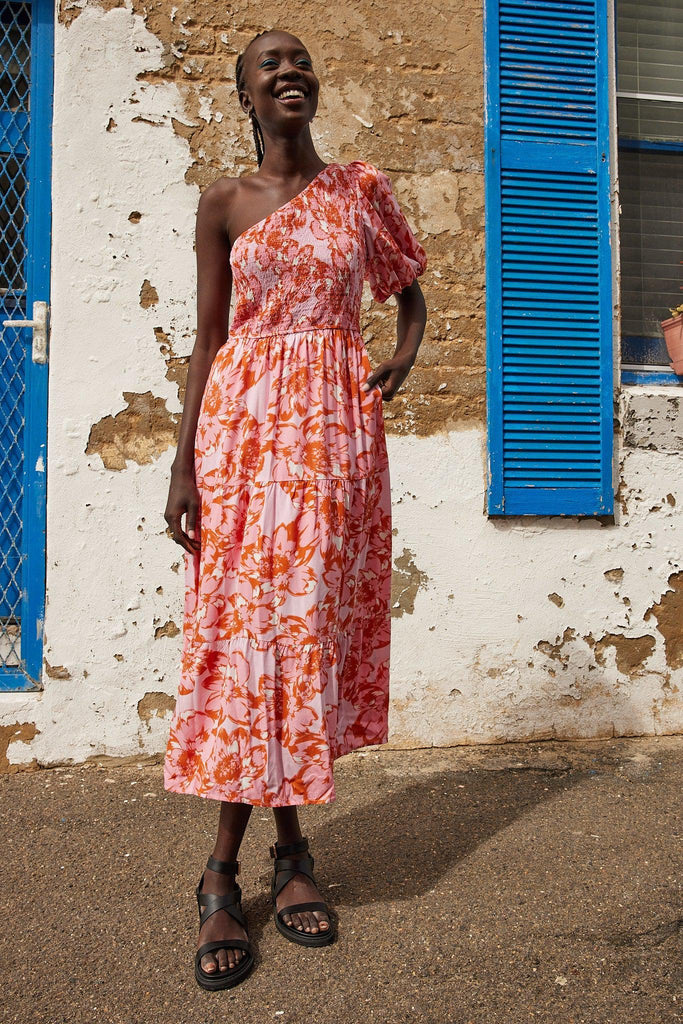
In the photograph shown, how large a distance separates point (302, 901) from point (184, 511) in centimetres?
94

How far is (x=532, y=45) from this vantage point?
3447mm

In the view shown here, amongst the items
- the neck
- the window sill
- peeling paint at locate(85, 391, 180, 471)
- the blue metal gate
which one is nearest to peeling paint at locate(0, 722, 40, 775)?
the blue metal gate

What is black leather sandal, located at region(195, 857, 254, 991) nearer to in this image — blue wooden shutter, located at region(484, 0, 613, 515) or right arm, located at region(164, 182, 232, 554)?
right arm, located at region(164, 182, 232, 554)

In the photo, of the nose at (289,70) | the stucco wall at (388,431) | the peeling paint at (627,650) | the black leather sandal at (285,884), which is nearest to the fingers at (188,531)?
the black leather sandal at (285,884)

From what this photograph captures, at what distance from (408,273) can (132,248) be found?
4.67 ft

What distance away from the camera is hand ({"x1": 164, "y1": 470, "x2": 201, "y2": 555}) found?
2.03 meters

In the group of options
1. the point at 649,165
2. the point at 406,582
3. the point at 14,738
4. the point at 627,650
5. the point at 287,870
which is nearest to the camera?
the point at 287,870

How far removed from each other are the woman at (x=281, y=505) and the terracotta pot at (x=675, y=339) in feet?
6.39

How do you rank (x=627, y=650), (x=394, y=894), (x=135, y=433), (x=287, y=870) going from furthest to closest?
(x=627, y=650), (x=135, y=433), (x=394, y=894), (x=287, y=870)

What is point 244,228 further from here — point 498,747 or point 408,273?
point 498,747

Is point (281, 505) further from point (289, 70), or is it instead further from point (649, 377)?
point (649, 377)

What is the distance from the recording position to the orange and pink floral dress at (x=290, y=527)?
6.13 ft

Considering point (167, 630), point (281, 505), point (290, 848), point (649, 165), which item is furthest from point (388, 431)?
point (649, 165)

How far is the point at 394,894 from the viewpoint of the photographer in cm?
219
